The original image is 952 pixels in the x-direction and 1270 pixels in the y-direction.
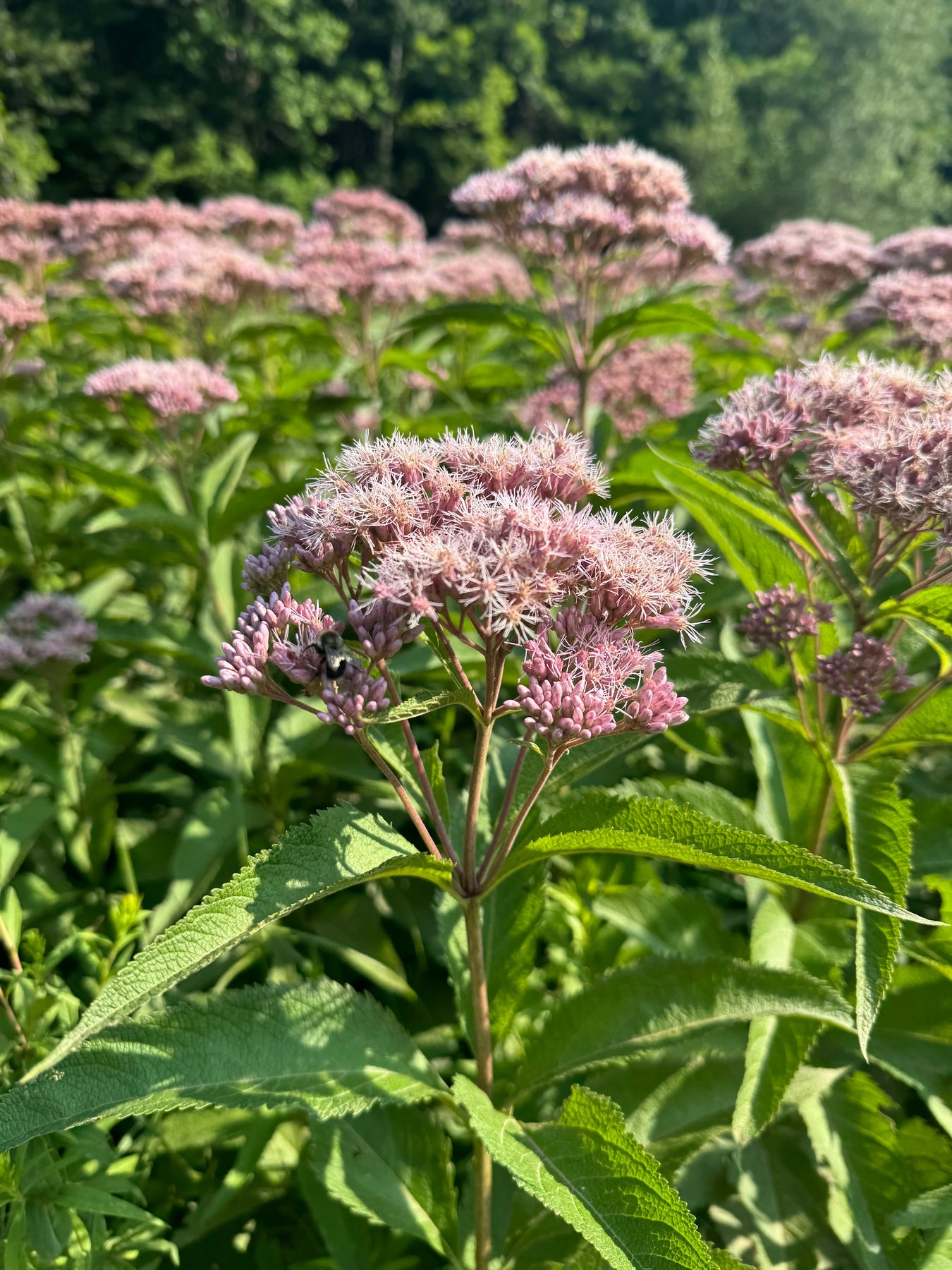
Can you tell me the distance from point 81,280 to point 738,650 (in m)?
5.73

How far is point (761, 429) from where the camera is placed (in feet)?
5.24

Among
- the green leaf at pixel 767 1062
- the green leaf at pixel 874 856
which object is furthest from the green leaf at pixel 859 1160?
the green leaf at pixel 874 856

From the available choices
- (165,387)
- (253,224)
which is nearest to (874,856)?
(165,387)

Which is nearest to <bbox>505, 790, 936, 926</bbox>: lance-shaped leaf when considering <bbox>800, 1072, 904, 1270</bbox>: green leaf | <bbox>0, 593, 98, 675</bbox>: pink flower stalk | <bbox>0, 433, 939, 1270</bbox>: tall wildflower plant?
<bbox>0, 433, 939, 1270</bbox>: tall wildflower plant

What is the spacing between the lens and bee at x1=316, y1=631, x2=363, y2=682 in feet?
3.63

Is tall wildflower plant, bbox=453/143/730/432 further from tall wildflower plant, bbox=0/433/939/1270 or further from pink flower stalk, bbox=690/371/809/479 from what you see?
tall wildflower plant, bbox=0/433/939/1270

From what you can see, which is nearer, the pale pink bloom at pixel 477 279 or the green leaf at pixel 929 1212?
the green leaf at pixel 929 1212

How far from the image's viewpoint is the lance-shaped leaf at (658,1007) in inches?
48.3

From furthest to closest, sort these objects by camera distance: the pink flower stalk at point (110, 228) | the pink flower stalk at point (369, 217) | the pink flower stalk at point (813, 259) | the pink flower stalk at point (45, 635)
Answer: the pink flower stalk at point (369, 217) → the pink flower stalk at point (110, 228) → the pink flower stalk at point (813, 259) → the pink flower stalk at point (45, 635)

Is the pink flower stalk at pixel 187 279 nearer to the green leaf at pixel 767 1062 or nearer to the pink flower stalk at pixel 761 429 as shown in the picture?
the pink flower stalk at pixel 761 429

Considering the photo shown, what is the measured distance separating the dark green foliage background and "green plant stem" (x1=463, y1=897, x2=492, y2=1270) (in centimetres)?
2359

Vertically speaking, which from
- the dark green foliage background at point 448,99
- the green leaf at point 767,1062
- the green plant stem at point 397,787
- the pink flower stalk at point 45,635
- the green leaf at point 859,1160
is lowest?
the green leaf at point 859,1160

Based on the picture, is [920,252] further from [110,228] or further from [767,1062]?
[110,228]

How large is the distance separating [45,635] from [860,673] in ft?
7.27
